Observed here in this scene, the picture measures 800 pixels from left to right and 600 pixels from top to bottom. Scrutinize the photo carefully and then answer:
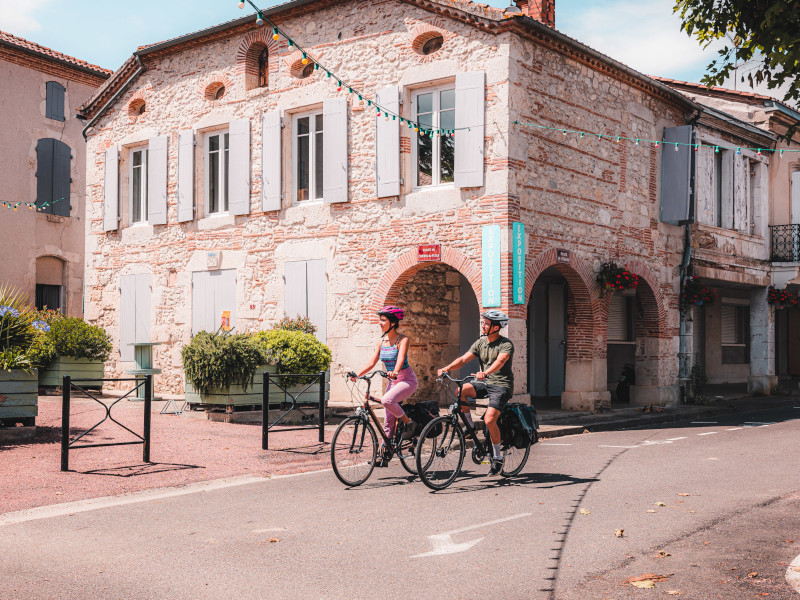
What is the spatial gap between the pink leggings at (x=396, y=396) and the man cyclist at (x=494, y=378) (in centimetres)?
35

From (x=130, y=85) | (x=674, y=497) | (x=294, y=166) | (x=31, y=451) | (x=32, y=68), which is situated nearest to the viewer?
(x=674, y=497)

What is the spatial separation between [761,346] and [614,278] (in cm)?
839

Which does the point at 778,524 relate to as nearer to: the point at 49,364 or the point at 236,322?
the point at 236,322

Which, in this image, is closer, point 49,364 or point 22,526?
point 22,526

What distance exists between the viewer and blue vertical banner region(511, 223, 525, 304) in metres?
14.1

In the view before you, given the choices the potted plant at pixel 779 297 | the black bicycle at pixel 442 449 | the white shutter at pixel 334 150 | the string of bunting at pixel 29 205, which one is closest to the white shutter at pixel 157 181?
the white shutter at pixel 334 150

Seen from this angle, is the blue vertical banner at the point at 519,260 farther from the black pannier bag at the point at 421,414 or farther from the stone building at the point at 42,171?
the stone building at the point at 42,171

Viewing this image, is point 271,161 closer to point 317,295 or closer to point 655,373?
point 317,295

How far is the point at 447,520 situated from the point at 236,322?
11606mm

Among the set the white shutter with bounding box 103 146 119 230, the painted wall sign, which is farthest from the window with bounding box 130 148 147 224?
the painted wall sign

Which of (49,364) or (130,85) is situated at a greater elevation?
(130,85)

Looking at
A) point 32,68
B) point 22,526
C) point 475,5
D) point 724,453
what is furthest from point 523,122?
point 32,68

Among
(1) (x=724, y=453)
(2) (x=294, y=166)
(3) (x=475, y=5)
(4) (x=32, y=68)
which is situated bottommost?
(1) (x=724, y=453)

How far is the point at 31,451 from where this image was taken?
32.7 feet
